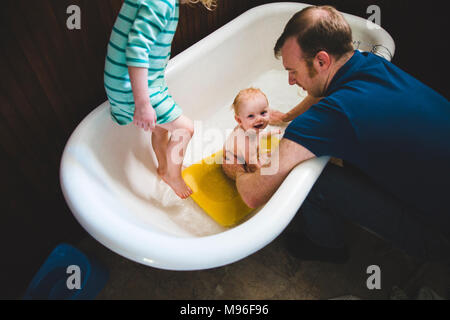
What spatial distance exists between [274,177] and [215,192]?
0.41 metres

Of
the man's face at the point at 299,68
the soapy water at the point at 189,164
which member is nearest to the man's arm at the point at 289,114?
the soapy water at the point at 189,164

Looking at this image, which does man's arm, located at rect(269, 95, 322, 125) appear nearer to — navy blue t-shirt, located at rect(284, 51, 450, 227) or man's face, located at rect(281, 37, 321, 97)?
man's face, located at rect(281, 37, 321, 97)

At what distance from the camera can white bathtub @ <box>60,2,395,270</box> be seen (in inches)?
27.7

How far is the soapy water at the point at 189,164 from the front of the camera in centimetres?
111

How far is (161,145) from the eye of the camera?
1.14 m

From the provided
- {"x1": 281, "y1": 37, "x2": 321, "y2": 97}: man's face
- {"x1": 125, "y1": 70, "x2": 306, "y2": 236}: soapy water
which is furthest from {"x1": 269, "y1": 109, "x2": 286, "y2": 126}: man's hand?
{"x1": 281, "y1": 37, "x2": 321, "y2": 97}: man's face

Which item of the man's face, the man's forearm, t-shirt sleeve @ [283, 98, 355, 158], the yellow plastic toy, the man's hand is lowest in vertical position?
the yellow plastic toy

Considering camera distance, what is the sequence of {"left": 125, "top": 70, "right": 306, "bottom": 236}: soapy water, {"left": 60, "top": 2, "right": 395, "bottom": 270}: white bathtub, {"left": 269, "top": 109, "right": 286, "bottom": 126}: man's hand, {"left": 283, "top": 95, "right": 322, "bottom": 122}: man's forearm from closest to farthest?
{"left": 60, "top": 2, "right": 395, "bottom": 270}: white bathtub → {"left": 125, "top": 70, "right": 306, "bottom": 236}: soapy water → {"left": 283, "top": 95, "right": 322, "bottom": 122}: man's forearm → {"left": 269, "top": 109, "right": 286, "bottom": 126}: man's hand

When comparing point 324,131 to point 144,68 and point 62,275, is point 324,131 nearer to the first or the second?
point 144,68

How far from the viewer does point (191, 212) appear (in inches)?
46.5

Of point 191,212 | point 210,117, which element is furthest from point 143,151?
point 210,117
